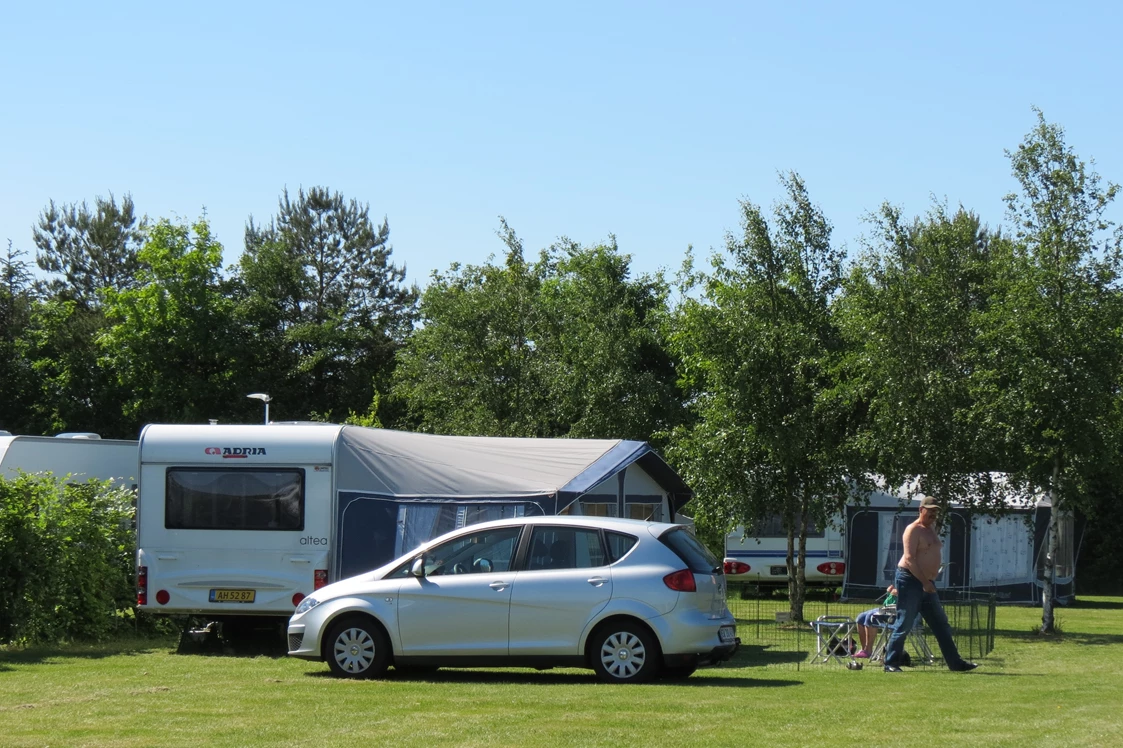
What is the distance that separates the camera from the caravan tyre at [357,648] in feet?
38.7

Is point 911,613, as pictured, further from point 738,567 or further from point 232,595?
point 738,567

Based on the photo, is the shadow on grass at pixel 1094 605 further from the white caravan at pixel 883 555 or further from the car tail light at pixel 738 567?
the car tail light at pixel 738 567

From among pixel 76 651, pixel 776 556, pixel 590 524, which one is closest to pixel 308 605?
pixel 590 524

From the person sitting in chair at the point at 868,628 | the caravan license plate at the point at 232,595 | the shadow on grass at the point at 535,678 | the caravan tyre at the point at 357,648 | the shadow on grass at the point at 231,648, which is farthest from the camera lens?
the shadow on grass at the point at 231,648

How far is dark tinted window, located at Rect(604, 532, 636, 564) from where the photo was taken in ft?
38.4

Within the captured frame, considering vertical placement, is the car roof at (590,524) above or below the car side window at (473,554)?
above

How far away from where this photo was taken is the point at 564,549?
11.9 metres

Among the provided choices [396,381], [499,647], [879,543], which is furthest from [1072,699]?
[396,381]

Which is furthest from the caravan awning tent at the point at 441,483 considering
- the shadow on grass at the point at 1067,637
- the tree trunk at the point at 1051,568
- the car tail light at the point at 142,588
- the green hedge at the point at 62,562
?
the tree trunk at the point at 1051,568

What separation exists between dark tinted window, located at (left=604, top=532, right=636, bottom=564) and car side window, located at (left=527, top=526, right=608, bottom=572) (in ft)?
0.24

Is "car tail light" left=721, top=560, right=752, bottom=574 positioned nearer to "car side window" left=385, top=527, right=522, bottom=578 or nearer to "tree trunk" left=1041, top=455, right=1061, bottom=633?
"tree trunk" left=1041, top=455, right=1061, bottom=633

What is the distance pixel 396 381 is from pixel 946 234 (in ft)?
74.6

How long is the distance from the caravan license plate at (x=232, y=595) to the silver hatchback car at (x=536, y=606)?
264 cm

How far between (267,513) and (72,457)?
19.1ft
